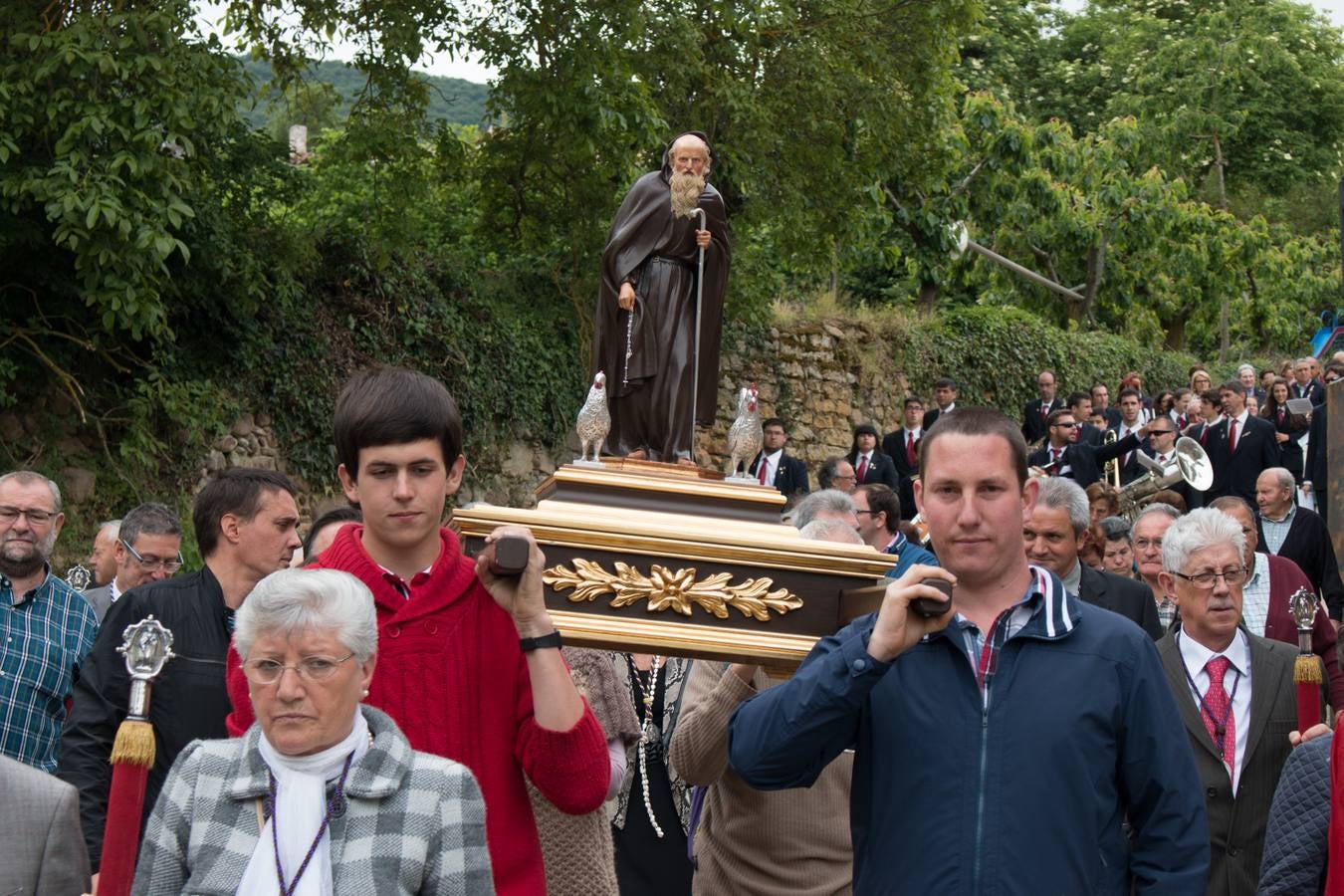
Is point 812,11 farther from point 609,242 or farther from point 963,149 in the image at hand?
point 609,242

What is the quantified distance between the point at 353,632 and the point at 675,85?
46.1ft

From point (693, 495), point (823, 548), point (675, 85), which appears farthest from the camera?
point (675, 85)

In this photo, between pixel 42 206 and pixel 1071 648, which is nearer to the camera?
pixel 1071 648

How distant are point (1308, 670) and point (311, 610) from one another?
304cm

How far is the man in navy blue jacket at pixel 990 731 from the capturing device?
9.88 feet

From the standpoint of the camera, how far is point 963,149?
78.5ft

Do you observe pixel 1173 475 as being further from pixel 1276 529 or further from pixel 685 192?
pixel 685 192

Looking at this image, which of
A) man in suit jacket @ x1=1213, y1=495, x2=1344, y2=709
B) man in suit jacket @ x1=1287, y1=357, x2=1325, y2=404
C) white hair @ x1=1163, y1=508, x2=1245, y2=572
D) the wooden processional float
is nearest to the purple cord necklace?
the wooden processional float

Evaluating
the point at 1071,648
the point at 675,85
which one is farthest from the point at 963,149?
the point at 1071,648

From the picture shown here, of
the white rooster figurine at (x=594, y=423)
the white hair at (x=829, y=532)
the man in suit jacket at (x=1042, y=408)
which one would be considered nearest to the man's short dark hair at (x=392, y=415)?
the white hair at (x=829, y=532)

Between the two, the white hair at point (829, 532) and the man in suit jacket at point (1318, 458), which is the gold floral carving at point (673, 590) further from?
the man in suit jacket at point (1318, 458)

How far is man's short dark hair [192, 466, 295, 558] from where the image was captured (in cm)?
499

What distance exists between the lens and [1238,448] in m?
15.7

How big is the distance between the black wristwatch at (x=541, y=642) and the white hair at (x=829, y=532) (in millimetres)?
1844
